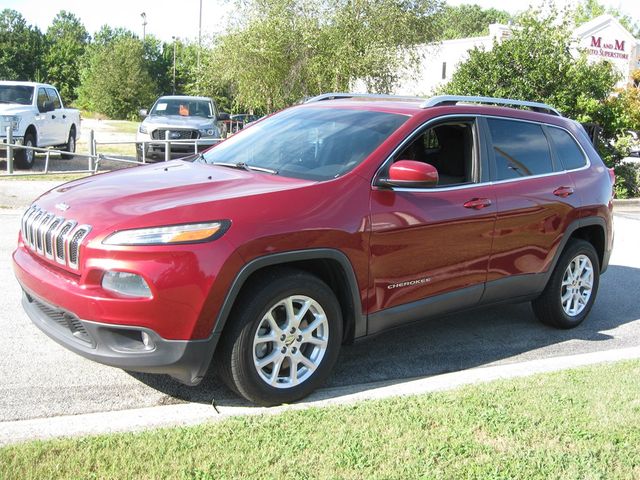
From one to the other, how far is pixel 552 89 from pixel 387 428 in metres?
13.3

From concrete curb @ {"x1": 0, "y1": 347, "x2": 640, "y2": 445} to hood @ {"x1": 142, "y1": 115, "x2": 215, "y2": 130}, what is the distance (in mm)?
14234

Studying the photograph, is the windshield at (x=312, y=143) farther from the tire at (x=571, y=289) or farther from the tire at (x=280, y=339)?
the tire at (x=571, y=289)

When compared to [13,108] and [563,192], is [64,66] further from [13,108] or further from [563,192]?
[563,192]

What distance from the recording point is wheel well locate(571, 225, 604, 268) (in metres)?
6.18

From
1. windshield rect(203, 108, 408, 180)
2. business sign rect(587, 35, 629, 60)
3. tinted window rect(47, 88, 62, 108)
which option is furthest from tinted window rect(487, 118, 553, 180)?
business sign rect(587, 35, 629, 60)

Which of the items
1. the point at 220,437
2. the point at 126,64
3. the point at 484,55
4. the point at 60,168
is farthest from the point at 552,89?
the point at 126,64

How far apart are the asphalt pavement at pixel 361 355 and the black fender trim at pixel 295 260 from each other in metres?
0.51

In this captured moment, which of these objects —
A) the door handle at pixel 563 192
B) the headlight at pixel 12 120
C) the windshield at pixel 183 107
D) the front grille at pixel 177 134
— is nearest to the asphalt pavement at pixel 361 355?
the door handle at pixel 563 192

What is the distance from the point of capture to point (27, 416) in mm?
3875

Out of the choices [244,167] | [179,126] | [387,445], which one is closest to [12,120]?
[179,126]

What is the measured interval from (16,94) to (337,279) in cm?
1506

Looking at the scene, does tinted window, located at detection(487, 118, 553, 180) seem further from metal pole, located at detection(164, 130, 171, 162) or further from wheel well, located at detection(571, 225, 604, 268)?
metal pole, located at detection(164, 130, 171, 162)

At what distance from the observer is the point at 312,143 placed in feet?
15.9

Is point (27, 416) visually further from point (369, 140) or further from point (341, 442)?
point (369, 140)
